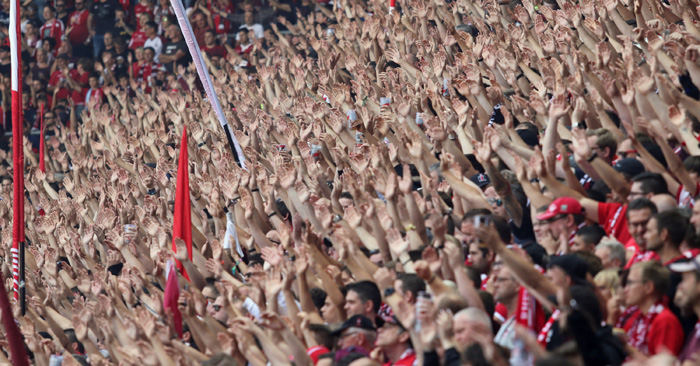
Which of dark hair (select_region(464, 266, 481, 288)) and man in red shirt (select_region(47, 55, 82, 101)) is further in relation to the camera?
man in red shirt (select_region(47, 55, 82, 101))

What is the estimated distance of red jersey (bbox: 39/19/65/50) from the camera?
12.6 metres

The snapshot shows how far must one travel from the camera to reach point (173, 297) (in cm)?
520

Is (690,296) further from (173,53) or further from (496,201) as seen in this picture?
(173,53)

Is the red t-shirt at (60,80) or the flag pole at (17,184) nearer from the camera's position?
the flag pole at (17,184)

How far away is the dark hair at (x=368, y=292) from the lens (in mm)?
4094

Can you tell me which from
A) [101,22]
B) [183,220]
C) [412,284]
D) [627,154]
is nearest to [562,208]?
[627,154]

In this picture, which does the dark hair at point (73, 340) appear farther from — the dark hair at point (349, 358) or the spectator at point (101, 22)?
the spectator at point (101, 22)

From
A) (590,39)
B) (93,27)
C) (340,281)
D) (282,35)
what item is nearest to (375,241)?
(340,281)

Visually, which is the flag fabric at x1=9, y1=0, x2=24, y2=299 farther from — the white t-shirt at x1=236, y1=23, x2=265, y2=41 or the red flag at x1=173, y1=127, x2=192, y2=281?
the white t-shirt at x1=236, y1=23, x2=265, y2=41

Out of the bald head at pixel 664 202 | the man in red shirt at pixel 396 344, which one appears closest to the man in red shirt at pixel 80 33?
the man in red shirt at pixel 396 344

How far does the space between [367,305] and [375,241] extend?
811 mm

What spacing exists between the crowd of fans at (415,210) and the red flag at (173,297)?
71mm

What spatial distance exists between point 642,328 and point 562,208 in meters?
0.94

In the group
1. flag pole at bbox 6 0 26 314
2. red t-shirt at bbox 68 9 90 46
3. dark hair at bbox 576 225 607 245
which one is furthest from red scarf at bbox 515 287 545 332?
red t-shirt at bbox 68 9 90 46
